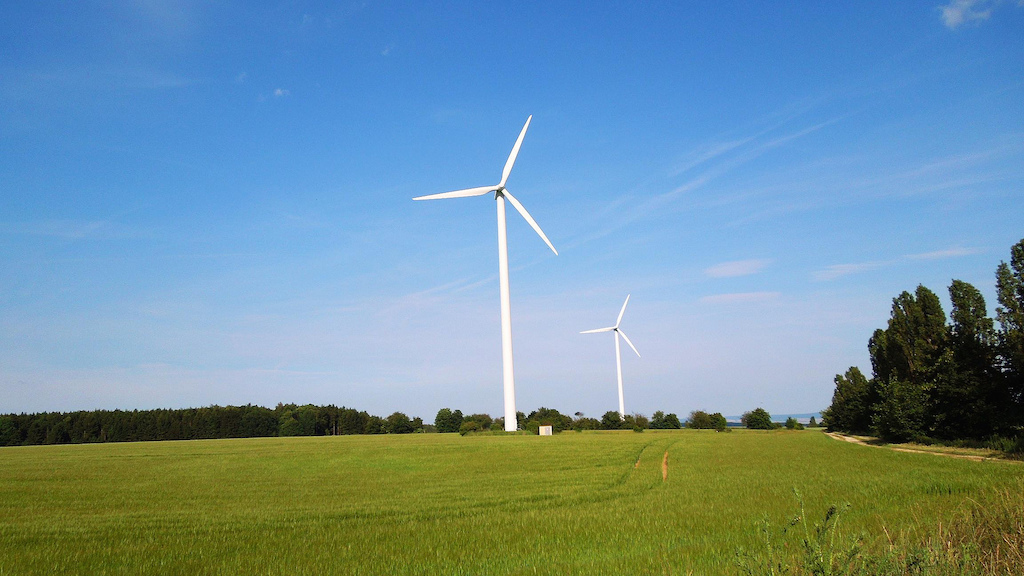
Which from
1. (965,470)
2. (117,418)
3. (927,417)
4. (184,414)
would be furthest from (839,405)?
(117,418)

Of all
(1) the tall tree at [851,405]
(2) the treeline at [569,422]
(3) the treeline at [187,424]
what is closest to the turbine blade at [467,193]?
(2) the treeline at [569,422]

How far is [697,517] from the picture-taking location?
16297 millimetres

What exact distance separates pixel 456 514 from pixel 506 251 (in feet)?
163

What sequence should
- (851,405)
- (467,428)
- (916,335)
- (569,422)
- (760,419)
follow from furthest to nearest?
(760,419) → (569,422) → (467,428) → (851,405) → (916,335)

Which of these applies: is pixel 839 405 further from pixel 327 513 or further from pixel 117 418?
pixel 117 418

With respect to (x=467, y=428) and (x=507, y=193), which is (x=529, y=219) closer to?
(x=507, y=193)

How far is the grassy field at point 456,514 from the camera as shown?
12.2 meters

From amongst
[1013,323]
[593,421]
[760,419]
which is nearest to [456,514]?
[1013,323]

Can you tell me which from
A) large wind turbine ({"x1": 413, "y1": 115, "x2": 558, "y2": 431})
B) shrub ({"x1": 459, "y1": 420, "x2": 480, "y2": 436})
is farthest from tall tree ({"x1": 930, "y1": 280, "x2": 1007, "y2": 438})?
shrub ({"x1": 459, "y1": 420, "x2": 480, "y2": 436})

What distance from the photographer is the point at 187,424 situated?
133875mm

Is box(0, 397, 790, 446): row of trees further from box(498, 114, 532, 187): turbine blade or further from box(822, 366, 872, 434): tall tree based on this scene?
box(498, 114, 532, 187): turbine blade

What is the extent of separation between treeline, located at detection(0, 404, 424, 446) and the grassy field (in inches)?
4191

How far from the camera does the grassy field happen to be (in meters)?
12.2

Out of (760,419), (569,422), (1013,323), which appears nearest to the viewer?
(1013,323)
